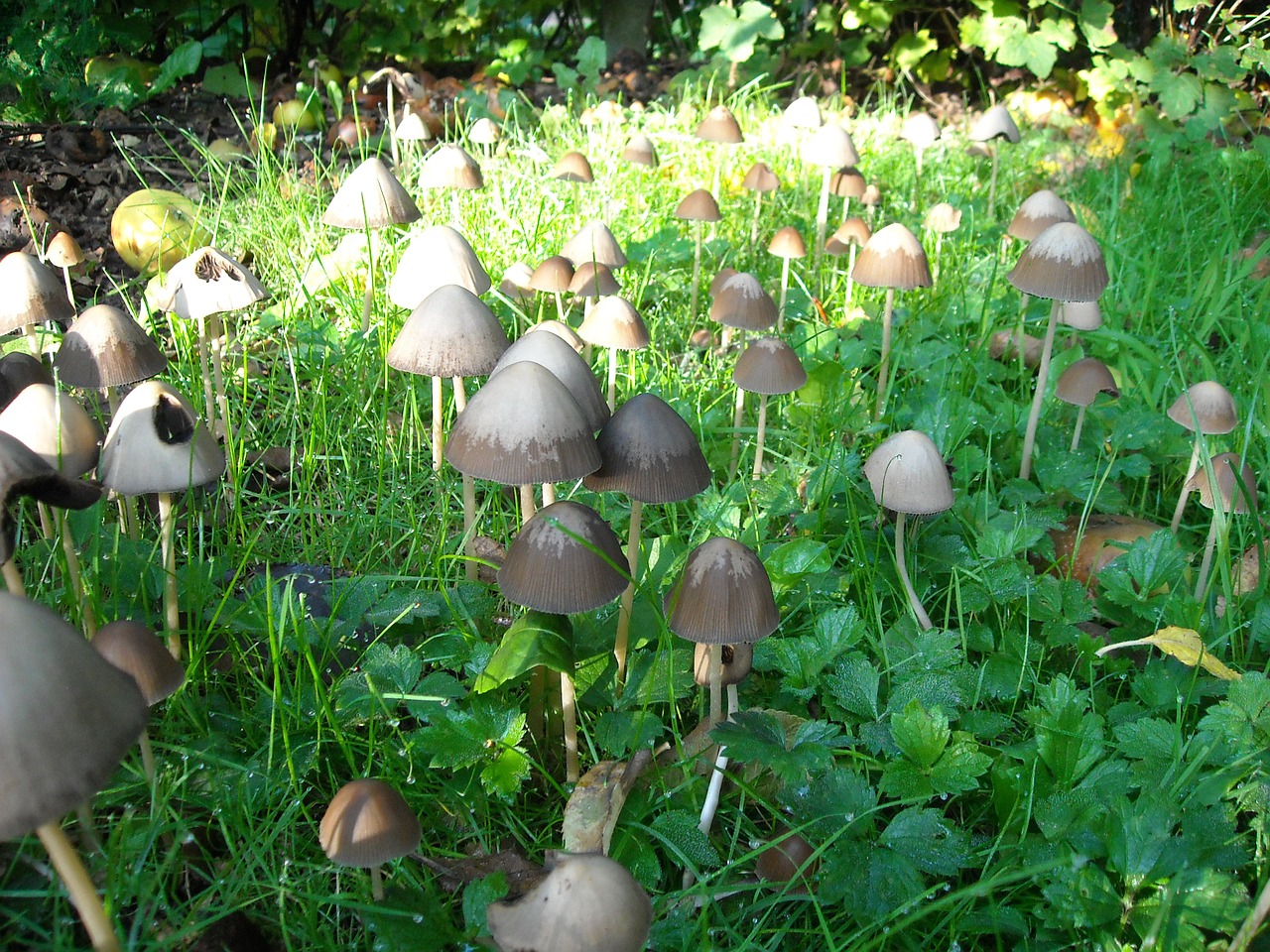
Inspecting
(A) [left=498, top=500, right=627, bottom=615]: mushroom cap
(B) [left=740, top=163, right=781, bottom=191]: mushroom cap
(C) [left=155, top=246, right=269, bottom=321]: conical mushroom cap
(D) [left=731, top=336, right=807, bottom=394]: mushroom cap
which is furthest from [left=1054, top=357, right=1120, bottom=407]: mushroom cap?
(C) [left=155, top=246, right=269, bottom=321]: conical mushroom cap

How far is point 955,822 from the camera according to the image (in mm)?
1872

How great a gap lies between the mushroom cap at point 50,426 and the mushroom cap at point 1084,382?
2710 millimetres

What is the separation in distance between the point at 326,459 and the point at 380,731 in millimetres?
1056

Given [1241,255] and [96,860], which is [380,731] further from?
[1241,255]

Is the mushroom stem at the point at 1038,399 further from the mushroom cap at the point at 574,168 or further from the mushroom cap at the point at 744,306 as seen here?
the mushroom cap at the point at 574,168

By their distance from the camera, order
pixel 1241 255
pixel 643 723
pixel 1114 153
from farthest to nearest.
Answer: pixel 1114 153 < pixel 1241 255 < pixel 643 723

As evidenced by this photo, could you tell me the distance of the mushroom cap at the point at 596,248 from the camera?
11.0 ft

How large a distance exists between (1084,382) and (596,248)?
64.1 inches

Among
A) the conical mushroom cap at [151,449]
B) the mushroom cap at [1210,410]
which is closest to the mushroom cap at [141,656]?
the conical mushroom cap at [151,449]

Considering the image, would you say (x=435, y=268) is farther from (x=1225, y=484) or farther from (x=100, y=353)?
(x=1225, y=484)

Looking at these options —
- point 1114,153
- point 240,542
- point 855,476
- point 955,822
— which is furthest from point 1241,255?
point 240,542

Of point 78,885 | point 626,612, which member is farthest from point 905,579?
point 78,885

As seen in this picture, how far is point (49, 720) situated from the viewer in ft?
3.35

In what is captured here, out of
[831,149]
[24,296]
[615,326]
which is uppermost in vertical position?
[831,149]
